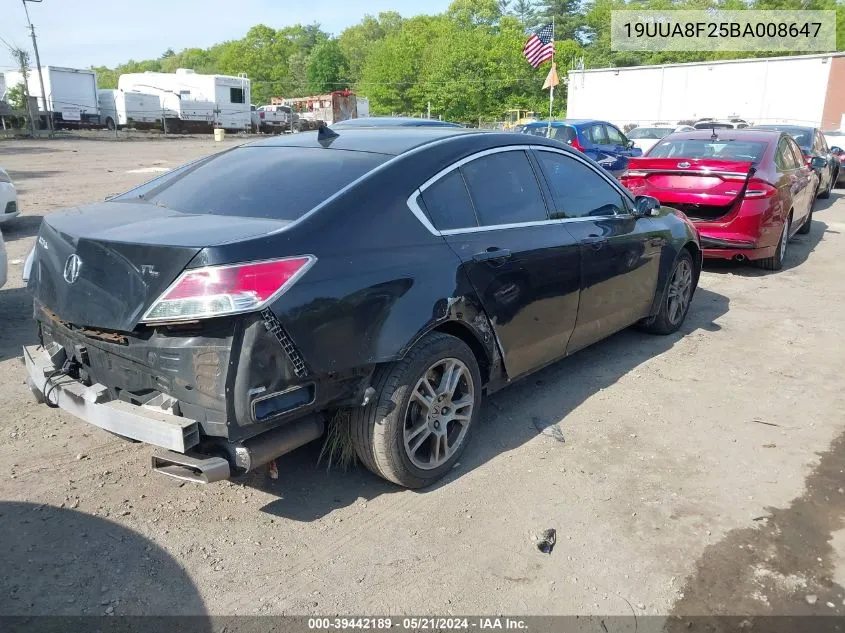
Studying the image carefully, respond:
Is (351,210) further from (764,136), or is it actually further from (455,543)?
(764,136)

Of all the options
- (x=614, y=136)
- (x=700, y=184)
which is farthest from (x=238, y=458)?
(x=614, y=136)

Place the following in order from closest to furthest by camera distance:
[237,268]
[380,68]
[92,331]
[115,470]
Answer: [237,268] < [92,331] < [115,470] < [380,68]

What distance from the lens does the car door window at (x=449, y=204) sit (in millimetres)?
3391

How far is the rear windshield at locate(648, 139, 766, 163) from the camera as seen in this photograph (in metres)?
8.13

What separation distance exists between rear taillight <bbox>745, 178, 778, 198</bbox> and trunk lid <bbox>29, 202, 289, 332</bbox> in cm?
636

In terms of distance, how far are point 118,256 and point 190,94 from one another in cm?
4203

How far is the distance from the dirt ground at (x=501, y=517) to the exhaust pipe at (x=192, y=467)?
0.41m

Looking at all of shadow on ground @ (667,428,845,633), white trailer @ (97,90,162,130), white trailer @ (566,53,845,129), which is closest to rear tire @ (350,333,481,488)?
shadow on ground @ (667,428,845,633)

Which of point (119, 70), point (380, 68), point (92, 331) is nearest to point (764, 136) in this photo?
point (92, 331)

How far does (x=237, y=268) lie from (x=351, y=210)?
2.13 ft

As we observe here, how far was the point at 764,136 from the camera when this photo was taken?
8531 mm

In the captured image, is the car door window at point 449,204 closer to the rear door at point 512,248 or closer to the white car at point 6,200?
the rear door at point 512,248

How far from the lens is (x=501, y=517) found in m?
3.21

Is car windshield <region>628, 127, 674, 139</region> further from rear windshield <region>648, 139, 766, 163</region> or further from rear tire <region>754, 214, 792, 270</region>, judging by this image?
rear tire <region>754, 214, 792, 270</region>
